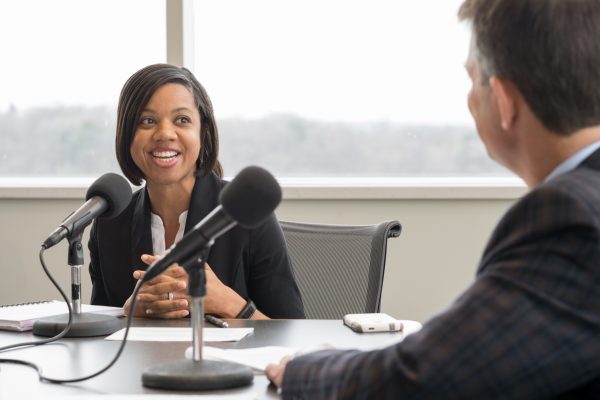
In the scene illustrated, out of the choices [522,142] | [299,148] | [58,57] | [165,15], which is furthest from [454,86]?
[522,142]

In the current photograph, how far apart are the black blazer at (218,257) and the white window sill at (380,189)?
4.77ft

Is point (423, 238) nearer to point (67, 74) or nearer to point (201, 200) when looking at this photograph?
point (201, 200)

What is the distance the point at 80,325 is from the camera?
1.98 m

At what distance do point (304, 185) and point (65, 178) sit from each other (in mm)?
1204

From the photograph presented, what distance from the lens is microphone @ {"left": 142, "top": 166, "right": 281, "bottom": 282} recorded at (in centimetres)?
136

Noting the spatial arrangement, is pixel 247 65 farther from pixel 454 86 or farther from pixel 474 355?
pixel 474 355

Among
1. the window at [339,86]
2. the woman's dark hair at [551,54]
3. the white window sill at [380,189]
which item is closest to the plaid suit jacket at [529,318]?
the woman's dark hair at [551,54]

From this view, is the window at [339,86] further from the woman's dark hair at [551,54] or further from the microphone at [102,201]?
the woman's dark hair at [551,54]

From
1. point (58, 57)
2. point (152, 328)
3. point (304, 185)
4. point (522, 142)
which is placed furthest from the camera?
point (58, 57)

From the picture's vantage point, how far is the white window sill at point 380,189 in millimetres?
4016

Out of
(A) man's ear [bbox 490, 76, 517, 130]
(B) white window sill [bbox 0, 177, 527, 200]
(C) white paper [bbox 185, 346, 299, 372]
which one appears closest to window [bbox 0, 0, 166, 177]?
(B) white window sill [bbox 0, 177, 527, 200]

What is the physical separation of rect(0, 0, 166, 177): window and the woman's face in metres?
1.78

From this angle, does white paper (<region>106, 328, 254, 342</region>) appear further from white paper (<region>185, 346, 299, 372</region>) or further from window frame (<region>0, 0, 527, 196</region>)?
window frame (<region>0, 0, 527, 196</region>)

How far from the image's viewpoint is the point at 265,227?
246 centimetres
